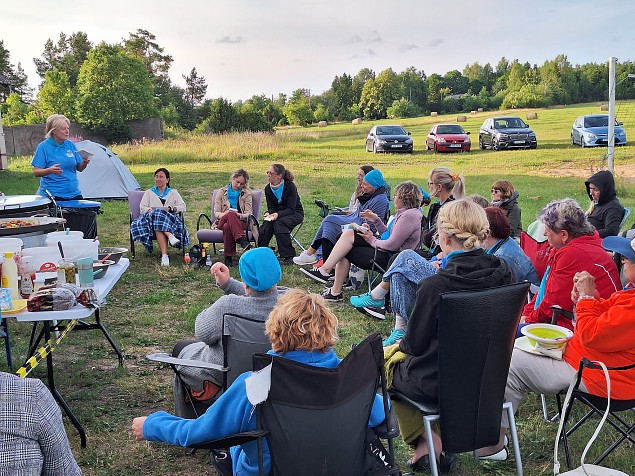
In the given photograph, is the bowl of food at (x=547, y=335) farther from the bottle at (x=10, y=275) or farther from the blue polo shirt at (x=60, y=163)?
the blue polo shirt at (x=60, y=163)

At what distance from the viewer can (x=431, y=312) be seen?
2.71 meters

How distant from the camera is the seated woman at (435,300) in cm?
277

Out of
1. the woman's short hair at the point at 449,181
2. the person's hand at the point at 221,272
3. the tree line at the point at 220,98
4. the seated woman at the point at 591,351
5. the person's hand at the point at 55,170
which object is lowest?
the seated woman at the point at 591,351

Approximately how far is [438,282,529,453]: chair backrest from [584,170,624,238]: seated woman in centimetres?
313

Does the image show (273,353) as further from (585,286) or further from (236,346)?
(585,286)

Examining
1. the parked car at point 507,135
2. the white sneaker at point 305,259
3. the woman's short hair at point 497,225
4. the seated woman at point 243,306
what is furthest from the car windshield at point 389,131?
the seated woman at point 243,306

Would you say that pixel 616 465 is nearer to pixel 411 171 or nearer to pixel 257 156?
pixel 411 171

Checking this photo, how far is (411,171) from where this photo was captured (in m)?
17.9

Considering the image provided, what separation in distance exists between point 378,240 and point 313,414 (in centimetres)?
369

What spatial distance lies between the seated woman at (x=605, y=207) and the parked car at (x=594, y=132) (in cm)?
1760

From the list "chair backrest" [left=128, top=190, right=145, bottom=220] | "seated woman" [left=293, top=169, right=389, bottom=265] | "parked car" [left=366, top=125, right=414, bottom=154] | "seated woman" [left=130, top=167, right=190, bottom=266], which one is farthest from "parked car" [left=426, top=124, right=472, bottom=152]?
"seated woman" [left=293, top=169, right=389, bottom=265]

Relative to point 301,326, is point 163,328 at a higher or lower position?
lower

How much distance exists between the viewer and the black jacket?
9.03 feet

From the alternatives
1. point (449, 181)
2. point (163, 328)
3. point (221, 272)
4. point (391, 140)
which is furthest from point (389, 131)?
point (221, 272)
